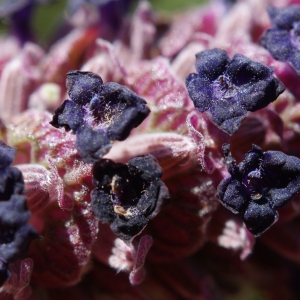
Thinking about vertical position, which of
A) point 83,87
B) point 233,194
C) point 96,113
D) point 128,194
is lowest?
point 128,194

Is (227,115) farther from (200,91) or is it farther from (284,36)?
(284,36)

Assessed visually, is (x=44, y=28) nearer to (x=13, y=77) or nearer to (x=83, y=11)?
(x=83, y=11)

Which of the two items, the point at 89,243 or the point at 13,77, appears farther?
the point at 13,77

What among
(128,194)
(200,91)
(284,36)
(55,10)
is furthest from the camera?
(55,10)

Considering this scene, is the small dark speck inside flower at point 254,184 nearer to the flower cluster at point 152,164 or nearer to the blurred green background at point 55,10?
the flower cluster at point 152,164

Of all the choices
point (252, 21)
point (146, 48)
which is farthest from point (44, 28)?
point (252, 21)

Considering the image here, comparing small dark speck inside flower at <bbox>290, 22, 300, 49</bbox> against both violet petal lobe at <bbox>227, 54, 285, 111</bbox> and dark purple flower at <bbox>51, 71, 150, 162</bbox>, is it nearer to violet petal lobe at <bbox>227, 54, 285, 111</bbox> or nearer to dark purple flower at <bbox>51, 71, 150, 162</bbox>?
violet petal lobe at <bbox>227, 54, 285, 111</bbox>

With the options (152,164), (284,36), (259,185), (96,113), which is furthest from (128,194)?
(284,36)
